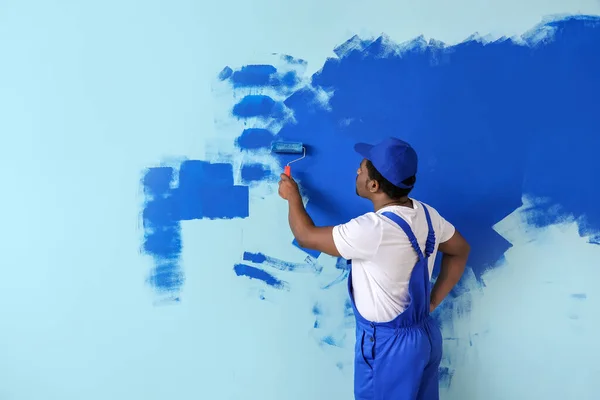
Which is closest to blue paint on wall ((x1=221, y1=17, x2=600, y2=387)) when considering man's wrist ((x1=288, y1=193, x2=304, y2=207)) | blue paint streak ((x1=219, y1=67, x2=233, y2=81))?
man's wrist ((x1=288, y1=193, x2=304, y2=207))

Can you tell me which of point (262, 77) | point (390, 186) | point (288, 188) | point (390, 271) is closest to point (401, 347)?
point (390, 271)

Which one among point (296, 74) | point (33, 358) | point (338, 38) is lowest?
point (33, 358)

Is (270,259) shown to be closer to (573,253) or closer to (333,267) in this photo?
(333,267)

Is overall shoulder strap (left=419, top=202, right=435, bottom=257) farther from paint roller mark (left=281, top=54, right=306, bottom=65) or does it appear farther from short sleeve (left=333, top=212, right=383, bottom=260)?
paint roller mark (left=281, top=54, right=306, bottom=65)

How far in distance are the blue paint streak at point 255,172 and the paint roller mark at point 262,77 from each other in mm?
258

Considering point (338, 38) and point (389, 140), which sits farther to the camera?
point (338, 38)

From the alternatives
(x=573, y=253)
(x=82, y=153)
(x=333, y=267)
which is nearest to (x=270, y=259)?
(x=333, y=267)

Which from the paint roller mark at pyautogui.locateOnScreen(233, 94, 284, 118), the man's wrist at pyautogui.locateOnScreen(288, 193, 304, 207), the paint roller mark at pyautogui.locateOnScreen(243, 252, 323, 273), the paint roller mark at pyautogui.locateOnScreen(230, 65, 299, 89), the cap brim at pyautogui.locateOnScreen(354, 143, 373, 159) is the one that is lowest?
the paint roller mark at pyautogui.locateOnScreen(243, 252, 323, 273)

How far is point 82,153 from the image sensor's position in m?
1.45

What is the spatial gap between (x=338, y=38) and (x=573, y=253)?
1074 mm

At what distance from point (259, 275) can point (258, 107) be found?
1.79 ft

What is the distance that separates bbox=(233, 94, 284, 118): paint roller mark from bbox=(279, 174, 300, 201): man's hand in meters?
0.21

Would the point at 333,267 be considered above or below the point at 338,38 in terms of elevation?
below

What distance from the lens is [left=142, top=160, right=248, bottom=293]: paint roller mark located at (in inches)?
57.9
